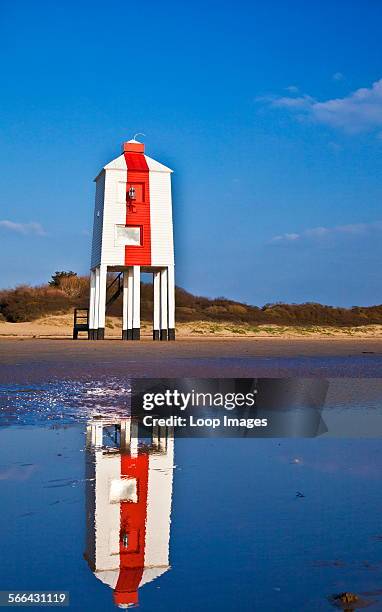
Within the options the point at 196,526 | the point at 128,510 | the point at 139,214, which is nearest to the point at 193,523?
the point at 196,526

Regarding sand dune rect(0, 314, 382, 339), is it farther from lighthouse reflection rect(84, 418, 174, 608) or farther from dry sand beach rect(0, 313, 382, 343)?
lighthouse reflection rect(84, 418, 174, 608)

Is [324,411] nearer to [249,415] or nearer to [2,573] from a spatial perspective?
[249,415]

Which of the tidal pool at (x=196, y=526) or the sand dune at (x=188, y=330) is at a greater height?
the sand dune at (x=188, y=330)

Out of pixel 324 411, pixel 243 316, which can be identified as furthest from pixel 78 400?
pixel 243 316

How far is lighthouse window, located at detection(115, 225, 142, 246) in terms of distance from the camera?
30594 mm

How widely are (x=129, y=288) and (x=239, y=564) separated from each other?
28.4m

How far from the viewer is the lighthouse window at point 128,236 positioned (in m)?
30.6

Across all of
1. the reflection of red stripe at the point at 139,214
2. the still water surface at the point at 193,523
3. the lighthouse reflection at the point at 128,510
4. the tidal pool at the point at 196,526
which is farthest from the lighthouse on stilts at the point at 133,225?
the tidal pool at the point at 196,526

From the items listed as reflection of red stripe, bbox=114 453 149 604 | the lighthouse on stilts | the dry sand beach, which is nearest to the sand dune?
the dry sand beach

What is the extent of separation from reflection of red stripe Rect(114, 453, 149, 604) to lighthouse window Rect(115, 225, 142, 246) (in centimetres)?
2598

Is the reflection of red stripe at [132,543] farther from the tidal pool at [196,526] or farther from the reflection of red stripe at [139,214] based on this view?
the reflection of red stripe at [139,214]

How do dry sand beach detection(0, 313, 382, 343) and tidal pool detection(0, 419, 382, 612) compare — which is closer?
tidal pool detection(0, 419, 382, 612)

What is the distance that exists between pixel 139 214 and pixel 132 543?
91.3 ft

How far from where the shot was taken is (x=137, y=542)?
3.42m
